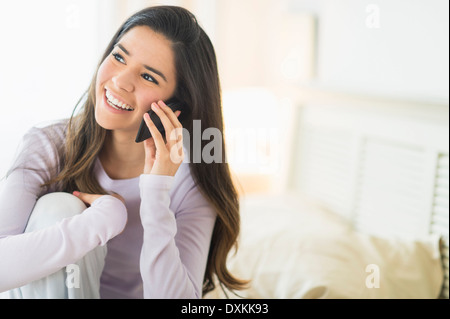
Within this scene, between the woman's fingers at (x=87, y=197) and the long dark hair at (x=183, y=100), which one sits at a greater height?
the long dark hair at (x=183, y=100)

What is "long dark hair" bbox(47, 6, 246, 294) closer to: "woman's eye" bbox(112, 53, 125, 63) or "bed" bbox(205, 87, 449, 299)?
"woman's eye" bbox(112, 53, 125, 63)

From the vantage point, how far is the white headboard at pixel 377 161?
165 cm

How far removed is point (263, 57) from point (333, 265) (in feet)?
5.93

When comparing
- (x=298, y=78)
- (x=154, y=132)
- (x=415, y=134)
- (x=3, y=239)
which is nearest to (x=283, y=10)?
(x=298, y=78)

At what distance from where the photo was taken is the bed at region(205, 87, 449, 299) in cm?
143

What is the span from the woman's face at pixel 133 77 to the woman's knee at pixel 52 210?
182 mm

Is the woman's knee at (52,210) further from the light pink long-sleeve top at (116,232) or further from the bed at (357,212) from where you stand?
the bed at (357,212)

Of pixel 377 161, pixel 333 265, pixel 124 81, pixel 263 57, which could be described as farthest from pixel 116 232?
pixel 263 57

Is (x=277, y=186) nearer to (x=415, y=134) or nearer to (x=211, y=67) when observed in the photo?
(x=415, y=134)

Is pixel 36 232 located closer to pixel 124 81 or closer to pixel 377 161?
pixel 124 81

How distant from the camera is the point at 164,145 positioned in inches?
41.1

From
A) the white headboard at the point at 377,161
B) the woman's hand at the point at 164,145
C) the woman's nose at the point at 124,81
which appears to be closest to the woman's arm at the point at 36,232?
the woman's hand at the point at 164,145

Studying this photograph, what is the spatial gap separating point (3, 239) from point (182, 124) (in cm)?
47

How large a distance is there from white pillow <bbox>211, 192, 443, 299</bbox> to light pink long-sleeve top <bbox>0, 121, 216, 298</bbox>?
0.32 meters
